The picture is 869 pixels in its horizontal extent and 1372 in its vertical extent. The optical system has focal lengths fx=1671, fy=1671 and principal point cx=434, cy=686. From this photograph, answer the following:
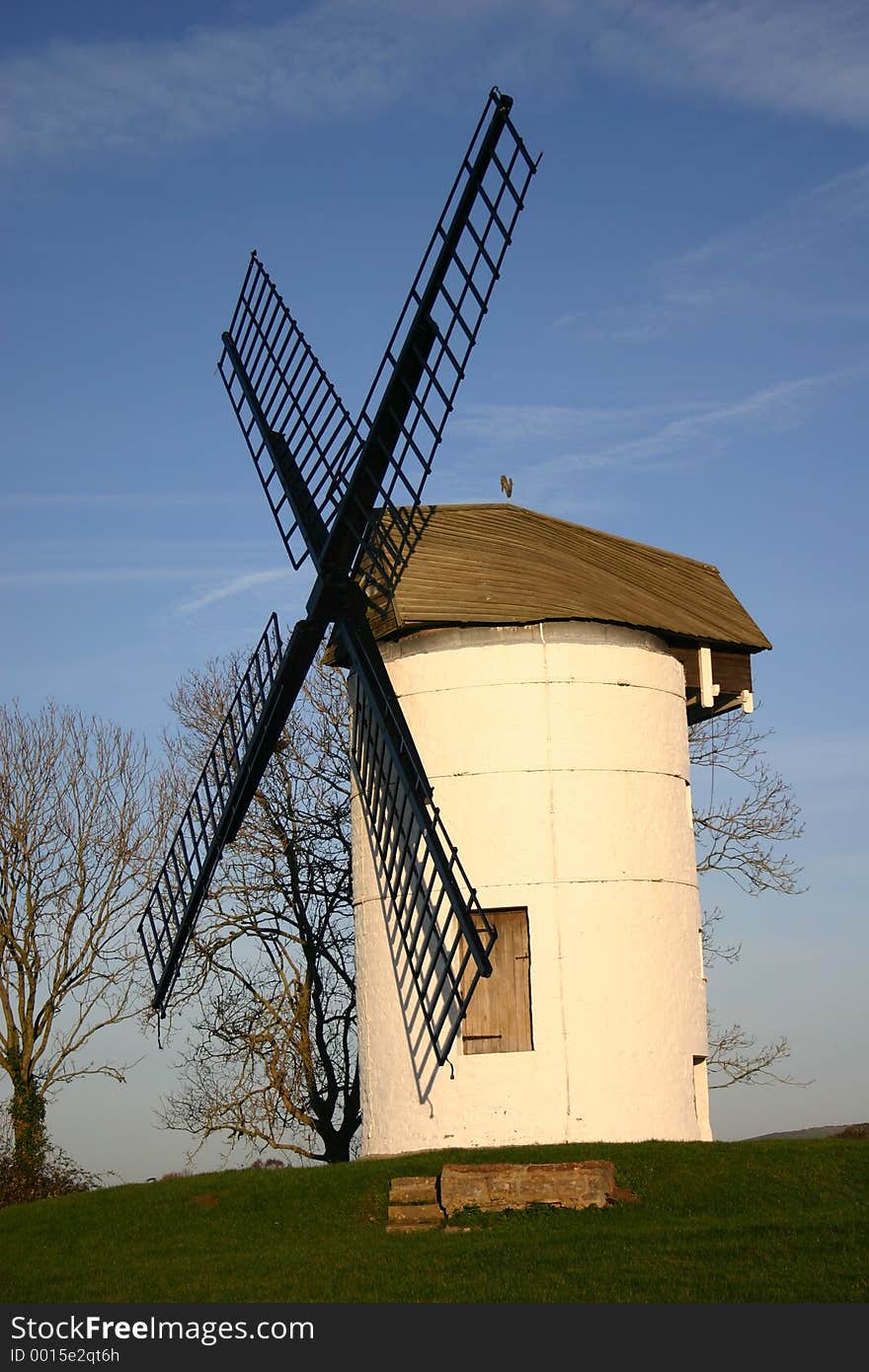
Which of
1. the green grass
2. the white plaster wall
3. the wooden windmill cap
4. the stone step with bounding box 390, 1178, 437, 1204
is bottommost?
the green grass

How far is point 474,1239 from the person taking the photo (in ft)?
49.5

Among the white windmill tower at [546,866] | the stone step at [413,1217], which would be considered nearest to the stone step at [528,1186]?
the stone step at [413,1217]

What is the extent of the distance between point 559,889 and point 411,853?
5.87 ft

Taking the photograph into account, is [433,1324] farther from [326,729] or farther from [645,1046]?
[326,729]

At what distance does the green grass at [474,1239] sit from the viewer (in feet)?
42.2

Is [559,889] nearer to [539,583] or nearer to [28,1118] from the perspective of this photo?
[539,583]

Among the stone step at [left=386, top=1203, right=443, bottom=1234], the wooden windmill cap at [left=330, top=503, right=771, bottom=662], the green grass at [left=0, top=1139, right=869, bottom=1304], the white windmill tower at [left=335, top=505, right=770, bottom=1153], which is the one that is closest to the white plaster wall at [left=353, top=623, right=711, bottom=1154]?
the white windmill tower at [left=335, top=505, right=770, bottom=1153]

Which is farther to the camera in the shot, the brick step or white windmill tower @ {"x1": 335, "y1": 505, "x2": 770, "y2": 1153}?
white windmill tower @ {"x1": 335, "y1": 505, "x2": 770, "y2": 1153}

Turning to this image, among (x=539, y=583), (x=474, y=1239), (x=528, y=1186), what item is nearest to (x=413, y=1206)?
(x=528, y=1186)

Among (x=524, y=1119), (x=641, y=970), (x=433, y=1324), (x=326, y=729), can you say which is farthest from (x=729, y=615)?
(x=433, y=1324)

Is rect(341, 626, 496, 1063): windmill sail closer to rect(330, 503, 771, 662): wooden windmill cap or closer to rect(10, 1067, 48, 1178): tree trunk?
rect(330, 503, 771, 662): wooden windmill cap

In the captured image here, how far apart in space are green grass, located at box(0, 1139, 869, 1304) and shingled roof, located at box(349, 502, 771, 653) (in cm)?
632

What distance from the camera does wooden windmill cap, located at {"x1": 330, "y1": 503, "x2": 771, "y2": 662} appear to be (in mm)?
20250

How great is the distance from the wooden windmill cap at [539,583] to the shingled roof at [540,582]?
0.01m
